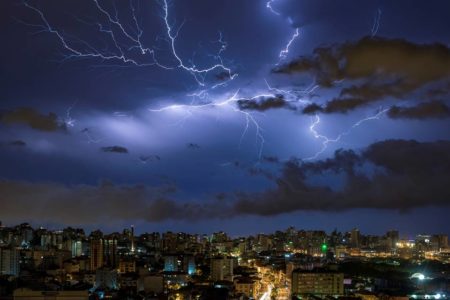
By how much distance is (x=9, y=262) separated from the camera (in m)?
24.2

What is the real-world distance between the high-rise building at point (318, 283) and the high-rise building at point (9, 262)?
35.4 feet

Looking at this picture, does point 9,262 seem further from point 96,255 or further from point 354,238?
point 354,238

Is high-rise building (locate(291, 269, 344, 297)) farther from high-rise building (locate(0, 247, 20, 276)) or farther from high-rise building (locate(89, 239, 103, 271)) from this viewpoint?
high-rise building (locate(0, 247, 20, 276))

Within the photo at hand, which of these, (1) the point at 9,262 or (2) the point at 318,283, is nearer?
(2) the point at 318,283

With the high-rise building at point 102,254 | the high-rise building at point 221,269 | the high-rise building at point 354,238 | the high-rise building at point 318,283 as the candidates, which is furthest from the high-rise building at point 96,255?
the high-rise building at point 354,238

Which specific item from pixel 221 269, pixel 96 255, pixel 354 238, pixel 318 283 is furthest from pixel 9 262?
pixel 354 238

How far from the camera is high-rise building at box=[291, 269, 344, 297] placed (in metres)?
21.6

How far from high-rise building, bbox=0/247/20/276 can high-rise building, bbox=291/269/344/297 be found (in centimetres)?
1078

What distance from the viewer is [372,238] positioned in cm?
→ 5762

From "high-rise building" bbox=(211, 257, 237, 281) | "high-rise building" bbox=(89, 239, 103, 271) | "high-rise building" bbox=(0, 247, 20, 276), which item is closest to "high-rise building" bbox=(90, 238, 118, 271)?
"high-rise building" bbox=(89, 239, 103, 271)

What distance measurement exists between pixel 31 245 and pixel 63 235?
2589 mm

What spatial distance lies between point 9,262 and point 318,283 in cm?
1192

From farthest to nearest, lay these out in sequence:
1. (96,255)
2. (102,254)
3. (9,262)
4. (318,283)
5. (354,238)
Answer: (354,238) < (102,254) < (96,255) < (9,262) < (318,283)

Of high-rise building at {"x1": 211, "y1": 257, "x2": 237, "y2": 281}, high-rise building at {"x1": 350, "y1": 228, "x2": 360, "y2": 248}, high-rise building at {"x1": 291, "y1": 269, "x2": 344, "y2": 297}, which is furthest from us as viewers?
high-rise building at {"x1": 350, "y1": 228, "x2": 360, "y2": 248}
